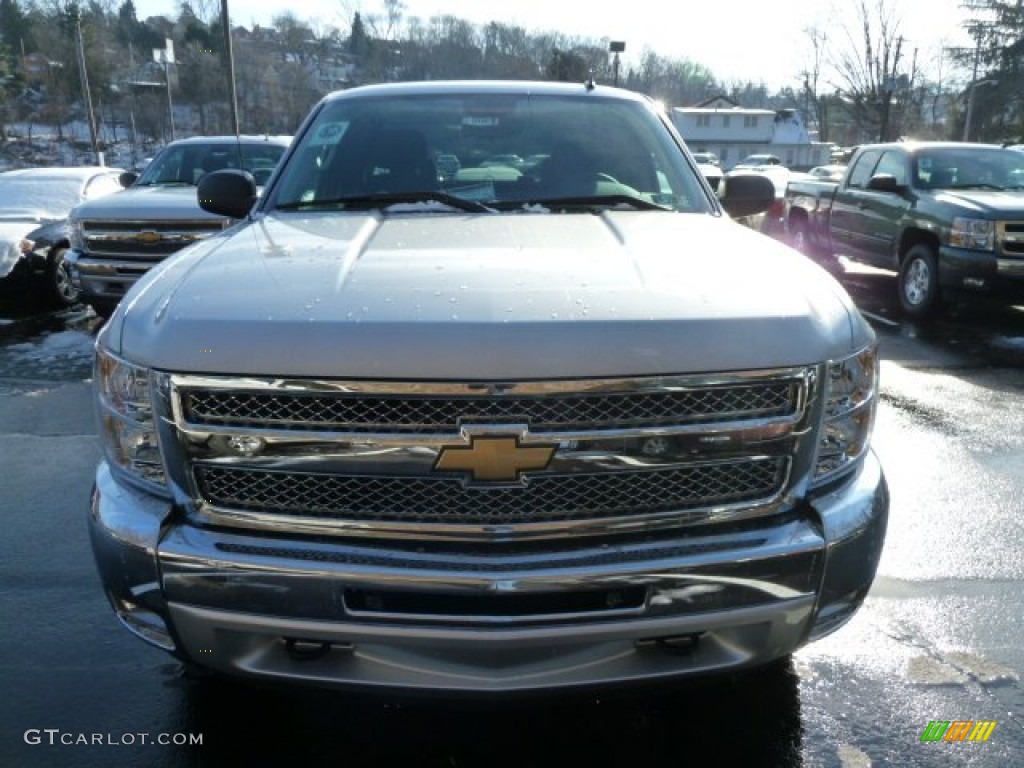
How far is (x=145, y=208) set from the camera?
769 centimetres

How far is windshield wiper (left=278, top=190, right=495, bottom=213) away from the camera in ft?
10.3

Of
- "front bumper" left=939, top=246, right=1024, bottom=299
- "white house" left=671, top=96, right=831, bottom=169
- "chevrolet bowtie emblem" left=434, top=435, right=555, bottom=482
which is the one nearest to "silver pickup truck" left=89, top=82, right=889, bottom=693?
"chevrolet bowtie emblem" left=434, top=435, right=555, bottom=482

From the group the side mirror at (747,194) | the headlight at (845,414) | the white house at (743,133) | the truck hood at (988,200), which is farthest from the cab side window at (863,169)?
the white house at (743,133)

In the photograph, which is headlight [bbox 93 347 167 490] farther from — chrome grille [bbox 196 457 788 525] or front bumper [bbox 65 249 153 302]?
front bumper [bbox 65 249 153 302]

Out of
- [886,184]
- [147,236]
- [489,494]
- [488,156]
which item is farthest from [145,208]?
[886,184]

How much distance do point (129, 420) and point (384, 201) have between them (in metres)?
1.43

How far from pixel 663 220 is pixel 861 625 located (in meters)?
1.69

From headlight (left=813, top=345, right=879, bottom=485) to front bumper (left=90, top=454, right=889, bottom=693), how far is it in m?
0.16

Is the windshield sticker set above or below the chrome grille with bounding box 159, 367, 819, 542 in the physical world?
above

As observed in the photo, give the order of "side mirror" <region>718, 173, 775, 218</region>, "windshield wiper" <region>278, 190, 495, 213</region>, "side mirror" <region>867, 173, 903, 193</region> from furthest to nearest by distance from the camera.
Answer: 1. "side mirror" <region>867, 173, 903, 193</region>
2. "side mirror" <region>718, 173, 775, 218</region>
3. "windshield wiper" <region>278, 190, 495, 213</region>

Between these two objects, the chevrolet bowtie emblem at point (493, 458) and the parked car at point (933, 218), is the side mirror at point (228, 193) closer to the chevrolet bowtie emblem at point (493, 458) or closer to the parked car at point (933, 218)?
the chevrolet bowtie emblem at point (493, 458)

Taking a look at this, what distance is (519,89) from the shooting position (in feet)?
12.8

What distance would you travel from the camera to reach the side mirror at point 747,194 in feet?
13.2

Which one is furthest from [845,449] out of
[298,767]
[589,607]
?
[298,767]
